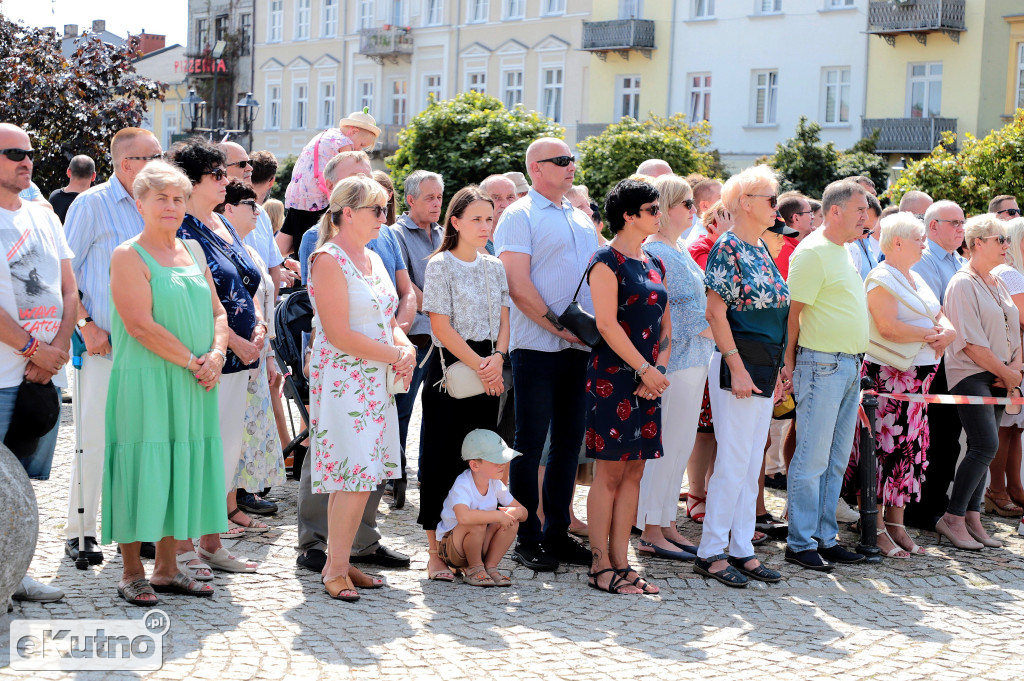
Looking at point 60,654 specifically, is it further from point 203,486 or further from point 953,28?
point 953,28

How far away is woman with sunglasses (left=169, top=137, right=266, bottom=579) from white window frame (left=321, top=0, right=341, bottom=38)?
1849 inches

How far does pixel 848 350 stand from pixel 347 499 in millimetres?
3101

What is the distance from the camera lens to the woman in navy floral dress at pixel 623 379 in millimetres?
6477

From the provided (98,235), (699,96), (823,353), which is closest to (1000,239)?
(823,353)

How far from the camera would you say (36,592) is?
5.71 meters

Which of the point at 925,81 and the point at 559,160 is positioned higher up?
the point at 925,81

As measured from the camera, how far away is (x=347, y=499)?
19.9 ft

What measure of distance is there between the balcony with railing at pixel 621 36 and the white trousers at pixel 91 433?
35.6 m

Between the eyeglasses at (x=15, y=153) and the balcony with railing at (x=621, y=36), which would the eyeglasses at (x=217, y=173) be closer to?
the eyeglasses at (x=15, y=153)

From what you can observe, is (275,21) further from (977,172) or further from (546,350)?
(546,350)

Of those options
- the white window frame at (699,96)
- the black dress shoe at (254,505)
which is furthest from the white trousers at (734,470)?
the white window frame at (699,96)

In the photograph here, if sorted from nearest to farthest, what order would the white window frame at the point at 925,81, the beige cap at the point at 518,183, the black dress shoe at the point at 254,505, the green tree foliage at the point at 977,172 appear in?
the black dress shoe at the point at 254,505
the beige cap at the point at 518,183
the green tree foliage at the point at 977,172
the white window frame at the point at 925,81

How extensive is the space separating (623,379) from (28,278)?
300 centimetres

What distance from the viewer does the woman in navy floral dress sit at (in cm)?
648
